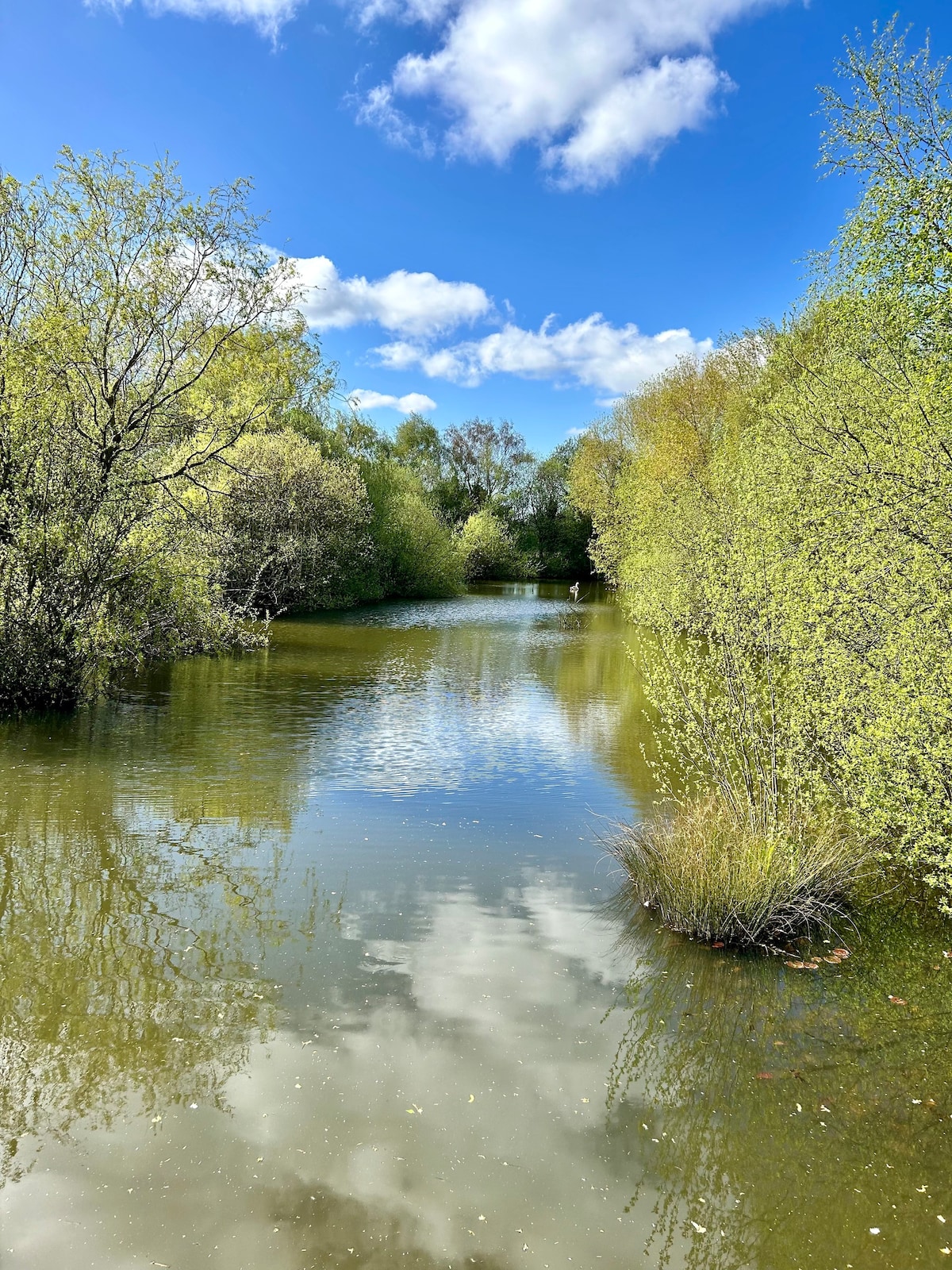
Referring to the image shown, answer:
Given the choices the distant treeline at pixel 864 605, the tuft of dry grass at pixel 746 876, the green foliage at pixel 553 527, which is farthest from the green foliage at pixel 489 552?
the tuft of dry grass at pixel 746 876

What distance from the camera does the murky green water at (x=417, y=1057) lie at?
400cm

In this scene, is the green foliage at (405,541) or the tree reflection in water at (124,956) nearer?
the tree reflection in water at (124,956)

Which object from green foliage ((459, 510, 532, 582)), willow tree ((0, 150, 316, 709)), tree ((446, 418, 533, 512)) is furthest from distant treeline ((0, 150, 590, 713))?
tree ((446, 418, 533, 512))

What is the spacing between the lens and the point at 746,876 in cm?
712

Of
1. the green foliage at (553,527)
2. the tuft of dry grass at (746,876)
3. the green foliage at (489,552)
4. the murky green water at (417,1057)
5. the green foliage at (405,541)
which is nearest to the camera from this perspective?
the murky green water at (417,1057)

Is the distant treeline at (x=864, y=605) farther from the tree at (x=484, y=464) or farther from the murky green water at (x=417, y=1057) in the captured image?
the tree at (x=484, y=464)

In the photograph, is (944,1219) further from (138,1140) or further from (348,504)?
(348,504)

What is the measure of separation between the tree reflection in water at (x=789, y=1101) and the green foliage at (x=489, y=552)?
51336 mm

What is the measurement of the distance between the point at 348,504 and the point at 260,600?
7.03m

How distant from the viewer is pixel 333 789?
1116cm

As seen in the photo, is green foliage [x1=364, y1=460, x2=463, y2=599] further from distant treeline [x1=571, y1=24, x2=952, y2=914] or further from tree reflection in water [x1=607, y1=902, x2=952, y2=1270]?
tree reflection in water [x1=607, y1=902, x2=952, y2=1270]

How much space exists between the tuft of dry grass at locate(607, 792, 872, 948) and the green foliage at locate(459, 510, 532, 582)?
49.8m

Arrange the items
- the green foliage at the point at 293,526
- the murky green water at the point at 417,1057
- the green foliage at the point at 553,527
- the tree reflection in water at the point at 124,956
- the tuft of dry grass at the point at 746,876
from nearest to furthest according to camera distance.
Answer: the murky green water at the point at 417,1057 → the tree reflection in water at the point at 124,956 → the tuft of dry grass at the point at 746,876 → the green foliage at the point at 293,526 → the green foliage at the point at 553,527

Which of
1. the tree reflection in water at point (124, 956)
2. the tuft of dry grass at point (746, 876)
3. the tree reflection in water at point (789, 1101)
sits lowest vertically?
the tree reflection in water at point (789, 1101)
